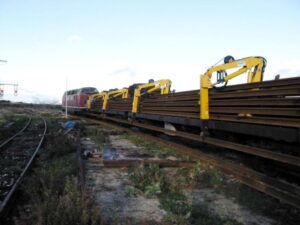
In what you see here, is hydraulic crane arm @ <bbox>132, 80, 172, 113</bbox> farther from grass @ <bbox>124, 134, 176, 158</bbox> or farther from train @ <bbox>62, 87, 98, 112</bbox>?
train @ <bbox>62, 87, 98, 112</bbox>

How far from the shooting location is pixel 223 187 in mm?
A: 6000

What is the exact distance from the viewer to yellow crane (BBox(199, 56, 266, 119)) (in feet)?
26.6

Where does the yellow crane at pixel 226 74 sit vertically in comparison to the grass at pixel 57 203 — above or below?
above

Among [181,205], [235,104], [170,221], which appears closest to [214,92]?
[235,104]

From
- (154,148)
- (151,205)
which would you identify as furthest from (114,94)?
(151,205)

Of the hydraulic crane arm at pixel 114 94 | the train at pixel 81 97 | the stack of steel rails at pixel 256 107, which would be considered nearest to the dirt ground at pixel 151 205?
the stack of steel rails at pixel 256 107

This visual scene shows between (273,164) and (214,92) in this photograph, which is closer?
(273,164)

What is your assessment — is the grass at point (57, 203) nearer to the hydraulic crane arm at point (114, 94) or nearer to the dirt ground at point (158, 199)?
the dirt ground at point (158, 199)

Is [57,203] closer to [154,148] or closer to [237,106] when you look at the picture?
[237,106]

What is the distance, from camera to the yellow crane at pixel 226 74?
26.6 ft

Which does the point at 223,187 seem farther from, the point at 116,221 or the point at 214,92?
the point at 214,92

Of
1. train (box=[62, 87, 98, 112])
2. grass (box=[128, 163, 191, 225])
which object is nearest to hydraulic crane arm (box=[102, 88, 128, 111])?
train (box=[62, 87, 98, 112])

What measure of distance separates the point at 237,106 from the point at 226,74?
2028 millimetres

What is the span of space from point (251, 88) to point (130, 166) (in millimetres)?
3163
